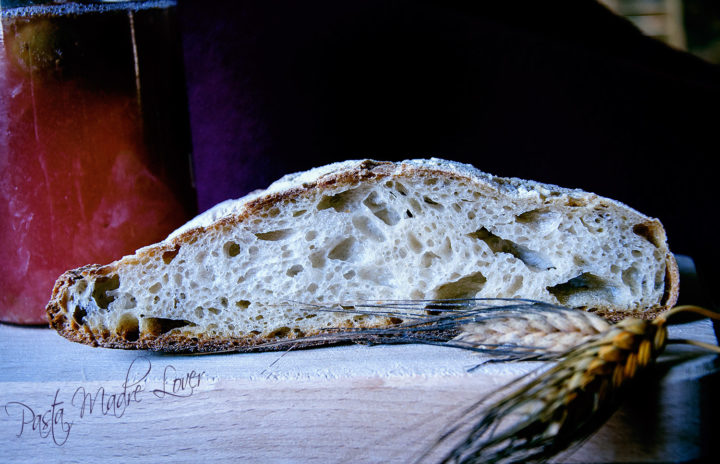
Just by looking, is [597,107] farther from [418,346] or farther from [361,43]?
[418,346]

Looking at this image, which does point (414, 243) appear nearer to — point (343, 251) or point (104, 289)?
point (343, 251)

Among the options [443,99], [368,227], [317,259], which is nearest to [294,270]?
[317,259]

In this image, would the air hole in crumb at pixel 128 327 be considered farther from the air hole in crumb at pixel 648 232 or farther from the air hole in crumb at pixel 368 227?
→ the air hole in crumb at pixel 648 232

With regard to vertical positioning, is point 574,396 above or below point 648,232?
below

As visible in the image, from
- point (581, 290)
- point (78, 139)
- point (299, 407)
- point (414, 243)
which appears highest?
point (78, 139)

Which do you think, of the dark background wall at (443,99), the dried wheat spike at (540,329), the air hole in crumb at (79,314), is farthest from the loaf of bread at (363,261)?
the dark background wall at (443,99)

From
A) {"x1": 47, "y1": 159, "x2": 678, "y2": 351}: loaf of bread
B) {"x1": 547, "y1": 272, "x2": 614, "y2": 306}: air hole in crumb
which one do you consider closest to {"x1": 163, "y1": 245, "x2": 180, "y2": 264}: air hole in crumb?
{"x1": 47, "y1": 159, "x2": 678, "y2": 351}: loaf of bread
